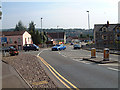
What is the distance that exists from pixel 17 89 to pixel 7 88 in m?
0.68

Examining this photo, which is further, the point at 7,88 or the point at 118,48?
the point at 118,48

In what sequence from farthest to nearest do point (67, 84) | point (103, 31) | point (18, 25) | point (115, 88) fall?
point (18, 25)
point (103, 31)
point (67, 84)
point (115, 88)

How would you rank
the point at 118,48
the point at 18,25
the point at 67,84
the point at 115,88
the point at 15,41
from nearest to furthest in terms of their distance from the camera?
the point at 115,88
the point at 67,84
the point at 118,48
the point at 15,41
the point at 18,25

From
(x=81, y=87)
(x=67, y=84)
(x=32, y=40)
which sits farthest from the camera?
(x=32, y=40)

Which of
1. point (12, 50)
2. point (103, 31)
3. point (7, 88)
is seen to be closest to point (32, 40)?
point (103, 31)

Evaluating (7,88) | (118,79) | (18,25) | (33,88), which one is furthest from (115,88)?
(18,25)

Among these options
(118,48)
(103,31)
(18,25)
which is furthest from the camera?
(18,25)

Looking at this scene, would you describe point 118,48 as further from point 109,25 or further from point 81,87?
point 109,25

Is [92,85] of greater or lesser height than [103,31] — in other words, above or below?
below

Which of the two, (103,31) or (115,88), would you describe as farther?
(103,31)

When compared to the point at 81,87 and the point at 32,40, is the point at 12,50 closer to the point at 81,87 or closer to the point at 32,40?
the point at 81,87

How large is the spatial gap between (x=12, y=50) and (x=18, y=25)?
109323 millimetres

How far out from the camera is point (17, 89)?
8086mm

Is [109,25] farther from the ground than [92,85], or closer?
farther from the ground
